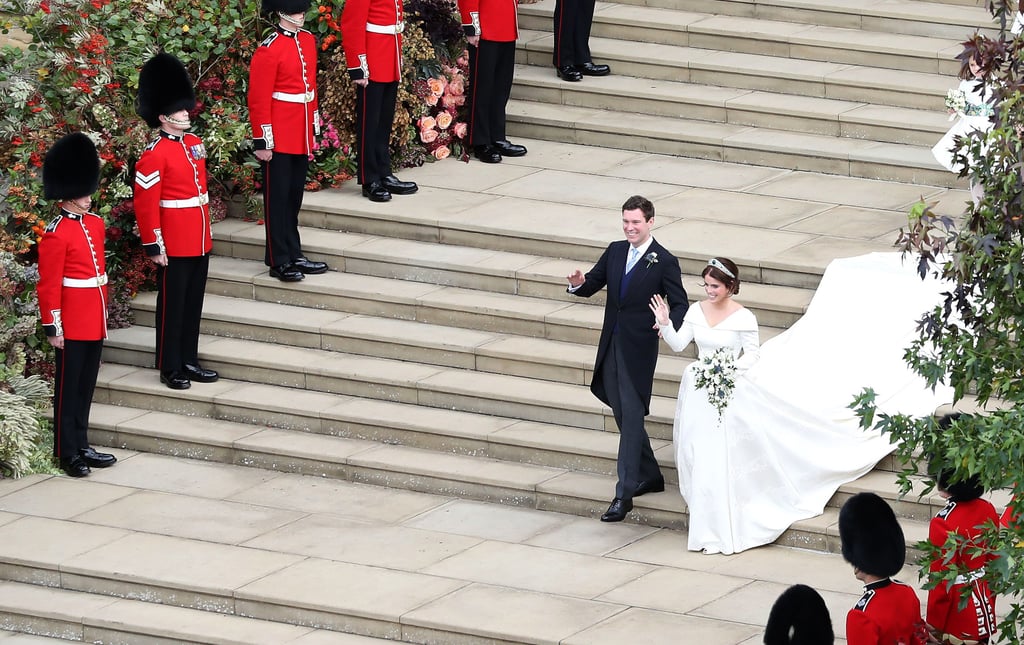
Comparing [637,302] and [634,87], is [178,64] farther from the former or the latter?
[634,87]

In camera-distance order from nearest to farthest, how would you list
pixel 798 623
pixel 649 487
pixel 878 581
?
pixel 798 623 → pixel 878 581 → pixel 649 487

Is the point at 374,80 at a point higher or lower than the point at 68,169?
higher

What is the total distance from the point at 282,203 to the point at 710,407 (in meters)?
3.80

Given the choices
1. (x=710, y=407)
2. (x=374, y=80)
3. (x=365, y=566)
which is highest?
(x=374, y=80)

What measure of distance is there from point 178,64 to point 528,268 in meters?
2.52

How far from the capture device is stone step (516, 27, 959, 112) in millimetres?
13031

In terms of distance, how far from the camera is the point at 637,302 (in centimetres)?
937

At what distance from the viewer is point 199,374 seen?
36.8 ft

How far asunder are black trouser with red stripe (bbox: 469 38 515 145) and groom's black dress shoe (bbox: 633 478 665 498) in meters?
4.28

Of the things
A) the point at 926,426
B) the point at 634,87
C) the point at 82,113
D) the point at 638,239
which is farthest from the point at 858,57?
the point at 926,426

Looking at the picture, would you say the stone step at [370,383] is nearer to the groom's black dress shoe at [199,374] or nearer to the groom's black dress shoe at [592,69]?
the groom's black dress shoe at [199,374]

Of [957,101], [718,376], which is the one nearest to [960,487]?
[718,376]

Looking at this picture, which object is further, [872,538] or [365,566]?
[365,566]

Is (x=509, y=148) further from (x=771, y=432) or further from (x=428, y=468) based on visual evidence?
(x=771, y=432)
